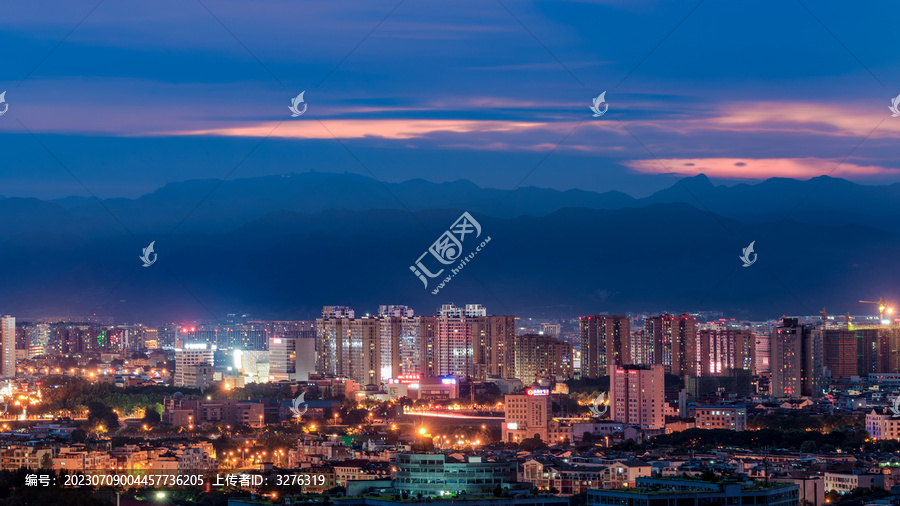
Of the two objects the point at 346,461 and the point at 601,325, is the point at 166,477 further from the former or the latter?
the point at 601,325

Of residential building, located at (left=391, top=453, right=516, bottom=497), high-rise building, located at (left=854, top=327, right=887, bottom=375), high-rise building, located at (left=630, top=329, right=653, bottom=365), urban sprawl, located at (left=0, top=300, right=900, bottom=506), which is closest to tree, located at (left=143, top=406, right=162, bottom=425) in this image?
urban sprawl, located at (left=0, top=300, right=900, bottom=506)

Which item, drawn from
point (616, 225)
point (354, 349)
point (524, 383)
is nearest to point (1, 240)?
point (616, 225)

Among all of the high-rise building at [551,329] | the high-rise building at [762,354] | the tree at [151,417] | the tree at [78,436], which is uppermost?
the high-rise building at [551,329]

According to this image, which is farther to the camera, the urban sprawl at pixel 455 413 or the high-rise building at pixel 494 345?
the high-rise building at pixel 494 345

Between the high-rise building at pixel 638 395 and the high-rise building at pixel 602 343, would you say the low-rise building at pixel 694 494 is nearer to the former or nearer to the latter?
the high-rise building at pixel 638 395

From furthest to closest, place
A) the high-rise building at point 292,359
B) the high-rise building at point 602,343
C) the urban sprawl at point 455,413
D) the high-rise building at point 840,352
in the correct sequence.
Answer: the high-rise building at point 292,359 < the high-rise building at point 840,352 < the high-rise building at point 602,343 < the urban sprawl at point 455,413

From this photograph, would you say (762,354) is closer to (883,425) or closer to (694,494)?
(883,425)

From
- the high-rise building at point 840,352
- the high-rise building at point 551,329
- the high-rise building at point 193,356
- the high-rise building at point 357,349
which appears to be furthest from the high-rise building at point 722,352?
the high-rise building at point 551,329

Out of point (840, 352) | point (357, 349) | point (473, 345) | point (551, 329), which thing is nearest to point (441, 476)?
point (473, 345)

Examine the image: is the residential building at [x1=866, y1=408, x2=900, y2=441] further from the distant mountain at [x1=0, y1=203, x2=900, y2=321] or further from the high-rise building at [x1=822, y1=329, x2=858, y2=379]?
the distant mountain at [x1=0, y1=203, x2=900, y2=321]
